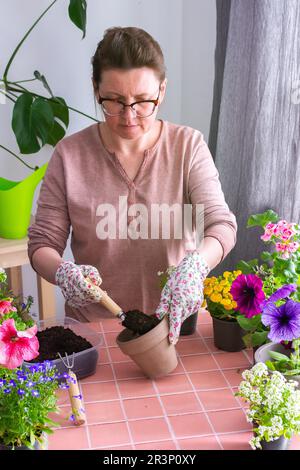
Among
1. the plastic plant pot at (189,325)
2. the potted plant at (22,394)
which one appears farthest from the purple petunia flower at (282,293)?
the potted plant at (22,394)

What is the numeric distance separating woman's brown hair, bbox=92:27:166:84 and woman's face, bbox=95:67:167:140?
16 millimetres

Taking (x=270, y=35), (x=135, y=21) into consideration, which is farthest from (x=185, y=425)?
(x=135, y=21)

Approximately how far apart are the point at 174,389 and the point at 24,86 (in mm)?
1789

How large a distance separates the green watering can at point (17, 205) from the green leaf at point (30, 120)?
0.64 ft

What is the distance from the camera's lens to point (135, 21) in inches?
112

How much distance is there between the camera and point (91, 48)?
2809 millimetres

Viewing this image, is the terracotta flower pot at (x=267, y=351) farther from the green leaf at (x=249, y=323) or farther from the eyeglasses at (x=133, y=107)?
the eyeglasses at (x=133, y=107)

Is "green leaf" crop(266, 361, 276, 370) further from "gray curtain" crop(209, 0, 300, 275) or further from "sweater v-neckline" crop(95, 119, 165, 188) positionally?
"gray curtain" crop(209, 0, 300, 275)

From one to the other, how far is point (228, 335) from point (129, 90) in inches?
25.5

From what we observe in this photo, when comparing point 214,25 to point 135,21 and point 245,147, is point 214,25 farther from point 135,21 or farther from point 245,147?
point 245,147

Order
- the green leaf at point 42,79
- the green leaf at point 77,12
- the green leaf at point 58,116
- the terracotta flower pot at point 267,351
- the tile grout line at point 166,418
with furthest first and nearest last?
1. the green leaf at point 58,116
2. the green leaf at point 42,79
3. the green leaf at point 77,12
4. the terracotta flower pot at point 267,351
5. the tile grout line at point 166,418

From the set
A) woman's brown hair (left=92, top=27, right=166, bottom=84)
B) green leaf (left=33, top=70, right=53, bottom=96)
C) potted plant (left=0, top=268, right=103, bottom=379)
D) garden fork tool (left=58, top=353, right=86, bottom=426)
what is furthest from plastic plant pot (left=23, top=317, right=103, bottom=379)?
green leaf (left=33, top=70, right=53, bottom=96)

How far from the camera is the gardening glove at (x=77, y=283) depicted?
4.67 feet

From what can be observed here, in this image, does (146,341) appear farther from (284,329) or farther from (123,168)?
(123,168)
